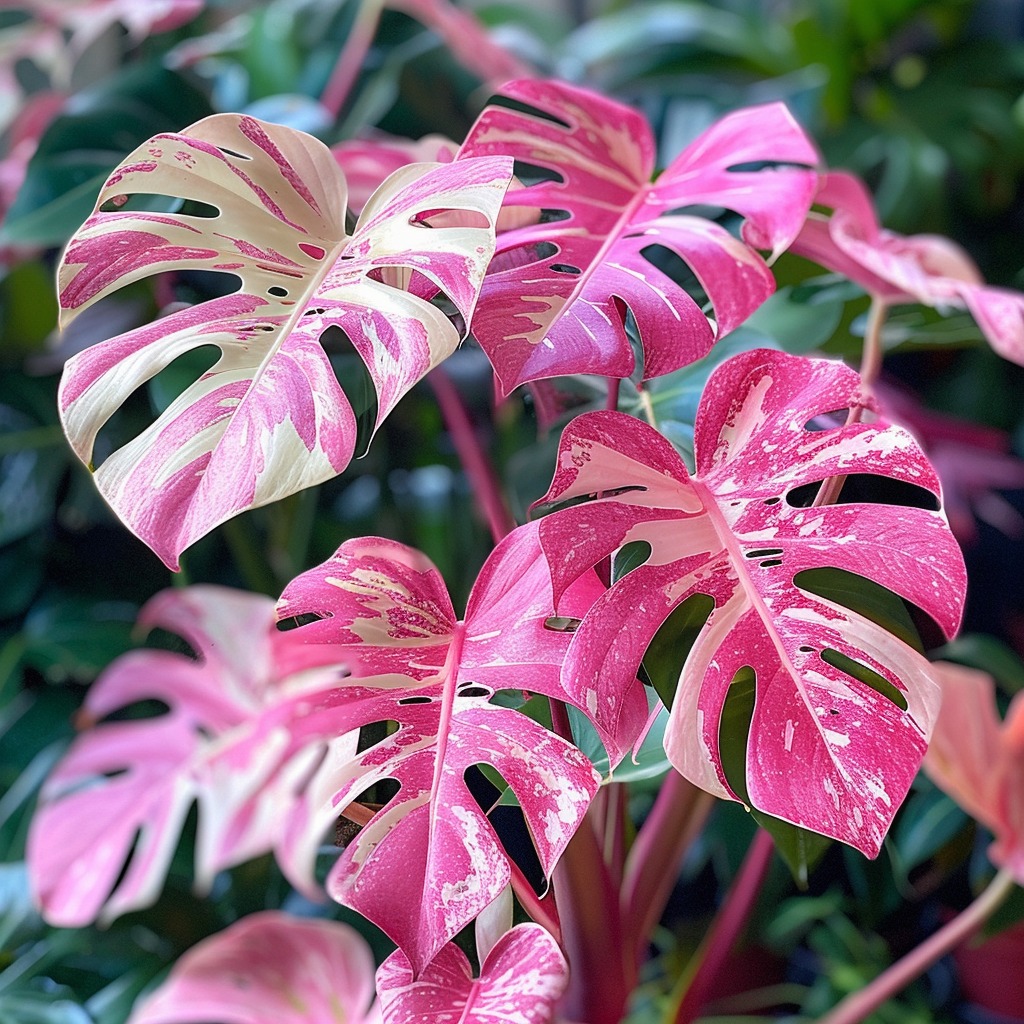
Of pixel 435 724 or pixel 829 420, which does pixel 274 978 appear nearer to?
pixel 435 724

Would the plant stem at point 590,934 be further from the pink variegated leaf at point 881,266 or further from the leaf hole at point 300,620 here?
the pink variegated leaf at point 881,266

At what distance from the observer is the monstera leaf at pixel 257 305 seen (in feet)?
0.81

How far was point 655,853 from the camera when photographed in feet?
1.62

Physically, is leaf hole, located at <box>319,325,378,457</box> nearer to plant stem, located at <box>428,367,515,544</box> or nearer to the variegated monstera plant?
the variegated monstera plant

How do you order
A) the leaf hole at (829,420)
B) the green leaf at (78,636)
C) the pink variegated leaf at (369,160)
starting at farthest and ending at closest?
1. the green leaf at (78,636)
2. the pink variegated leaf at (369,160)
3. the leaf hole at (829,420)

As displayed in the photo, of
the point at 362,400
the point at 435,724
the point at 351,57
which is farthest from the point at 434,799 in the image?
the point at 351,57

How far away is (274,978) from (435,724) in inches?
12.3

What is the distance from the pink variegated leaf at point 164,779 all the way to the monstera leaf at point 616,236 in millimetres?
235

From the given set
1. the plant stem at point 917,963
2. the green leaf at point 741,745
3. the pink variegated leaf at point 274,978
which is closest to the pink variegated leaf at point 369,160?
the green leaf at point 741,745

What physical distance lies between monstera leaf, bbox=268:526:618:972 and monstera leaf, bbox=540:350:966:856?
0.02m

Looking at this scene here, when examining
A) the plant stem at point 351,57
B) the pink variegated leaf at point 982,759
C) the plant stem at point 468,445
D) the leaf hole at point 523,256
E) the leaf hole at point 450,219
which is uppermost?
the plant stem at point 351,57

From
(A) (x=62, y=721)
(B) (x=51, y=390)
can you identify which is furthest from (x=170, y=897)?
(B) (x=51, y=390)

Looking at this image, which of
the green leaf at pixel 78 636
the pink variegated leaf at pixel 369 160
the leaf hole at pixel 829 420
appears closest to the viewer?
the leaf hole at pixel 829 420

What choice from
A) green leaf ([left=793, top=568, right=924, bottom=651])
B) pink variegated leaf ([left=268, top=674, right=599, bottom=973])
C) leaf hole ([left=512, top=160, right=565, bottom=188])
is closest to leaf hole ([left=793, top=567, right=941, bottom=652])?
green leaf ([left=793, top=568, right=924, bottom=651])
